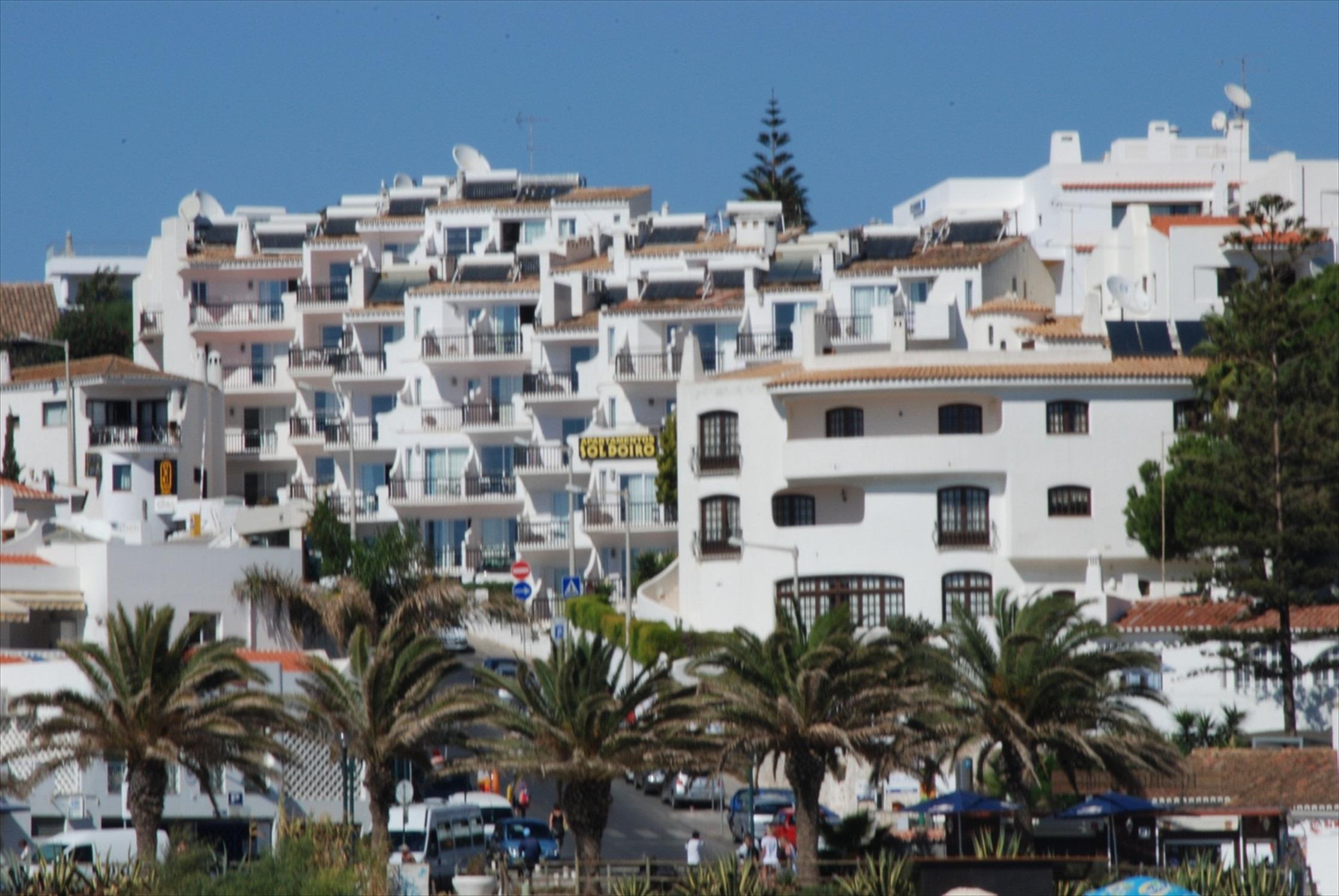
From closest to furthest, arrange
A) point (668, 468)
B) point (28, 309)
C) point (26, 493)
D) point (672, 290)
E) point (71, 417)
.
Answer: point (26, 493) → point (668, 468) → point (672, 290) → point (71, 417) → point (28, 309)

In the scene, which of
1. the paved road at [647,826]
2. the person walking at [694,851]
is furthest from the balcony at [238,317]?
the person walking at [694,851]

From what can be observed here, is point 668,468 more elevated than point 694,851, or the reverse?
point 668,468

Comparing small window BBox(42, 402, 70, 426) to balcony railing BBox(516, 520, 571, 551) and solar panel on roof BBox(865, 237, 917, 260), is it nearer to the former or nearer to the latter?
balcony railing BBox(516, 520, 571, 551)

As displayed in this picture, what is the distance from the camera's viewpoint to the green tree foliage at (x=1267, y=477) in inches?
2287

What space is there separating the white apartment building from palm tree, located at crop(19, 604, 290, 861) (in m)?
51.2

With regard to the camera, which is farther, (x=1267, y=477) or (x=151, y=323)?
(x=151, y=323)

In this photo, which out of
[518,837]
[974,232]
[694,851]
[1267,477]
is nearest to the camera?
[694,851]

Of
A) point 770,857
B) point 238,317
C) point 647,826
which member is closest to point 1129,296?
point 647,826

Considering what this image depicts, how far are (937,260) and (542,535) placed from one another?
17.0 metres

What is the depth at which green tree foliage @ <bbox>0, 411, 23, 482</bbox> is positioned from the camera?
92.9 m

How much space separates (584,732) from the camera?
1766 inches

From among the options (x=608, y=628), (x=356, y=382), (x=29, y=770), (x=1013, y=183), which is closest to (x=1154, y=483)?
(x=608, y=628)

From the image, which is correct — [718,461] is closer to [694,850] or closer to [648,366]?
[648,366]

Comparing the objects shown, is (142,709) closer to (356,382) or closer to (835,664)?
(835,664)
